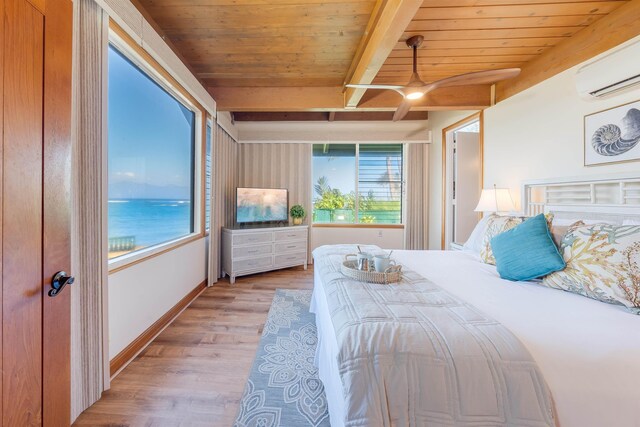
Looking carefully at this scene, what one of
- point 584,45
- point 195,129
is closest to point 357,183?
point 195,129

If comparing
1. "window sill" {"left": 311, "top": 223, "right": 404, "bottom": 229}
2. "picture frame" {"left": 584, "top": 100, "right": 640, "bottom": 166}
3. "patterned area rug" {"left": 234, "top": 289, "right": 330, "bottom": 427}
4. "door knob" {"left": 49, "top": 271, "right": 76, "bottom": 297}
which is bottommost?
"patterned area rug" {"left": 234, "top": 289, "right": 330, "bottom": 427}

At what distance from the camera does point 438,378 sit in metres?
0.78

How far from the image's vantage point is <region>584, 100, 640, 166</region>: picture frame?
1679 millimetres

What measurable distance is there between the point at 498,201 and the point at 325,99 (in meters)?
2.28

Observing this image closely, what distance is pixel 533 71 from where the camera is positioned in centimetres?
242

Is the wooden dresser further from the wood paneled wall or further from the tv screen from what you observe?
the wood paneled wall

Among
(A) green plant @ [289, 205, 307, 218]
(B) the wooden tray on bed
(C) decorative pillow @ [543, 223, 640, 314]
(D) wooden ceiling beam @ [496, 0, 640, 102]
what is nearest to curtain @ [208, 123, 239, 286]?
(A) green plant @ [289, 205, 307, 218]

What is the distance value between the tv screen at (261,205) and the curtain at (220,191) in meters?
0.24

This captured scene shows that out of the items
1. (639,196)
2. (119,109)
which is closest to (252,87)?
(119,109)

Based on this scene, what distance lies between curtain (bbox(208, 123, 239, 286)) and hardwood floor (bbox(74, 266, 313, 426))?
0.81 m

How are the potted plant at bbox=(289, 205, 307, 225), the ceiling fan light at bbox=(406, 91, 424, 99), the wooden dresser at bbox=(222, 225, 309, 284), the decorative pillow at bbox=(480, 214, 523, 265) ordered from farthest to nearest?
the potted plant at bbox=(289, 205, 307, 225)
the wooden dresser at bbox=(222, 225, 309, 284)
the ceiling fan light at bbox=(406, 91, 424, 99)
the decorative pillow at bbox=(480, 214, 523, 265)

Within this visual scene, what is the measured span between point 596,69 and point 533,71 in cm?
71

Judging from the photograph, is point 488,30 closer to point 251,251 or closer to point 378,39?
point 378,39

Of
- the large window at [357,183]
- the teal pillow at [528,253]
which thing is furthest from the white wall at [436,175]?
the teal pillow at [528,253]
